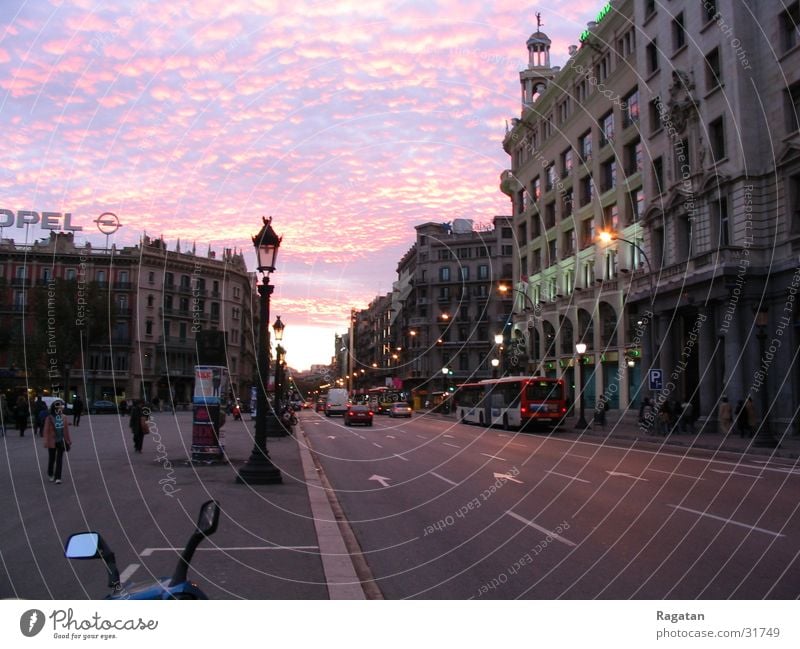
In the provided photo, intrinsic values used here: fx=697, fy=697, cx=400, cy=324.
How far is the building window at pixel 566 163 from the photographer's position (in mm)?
52838

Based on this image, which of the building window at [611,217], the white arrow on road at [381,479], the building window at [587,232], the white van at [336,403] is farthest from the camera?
the white van at [336,403]

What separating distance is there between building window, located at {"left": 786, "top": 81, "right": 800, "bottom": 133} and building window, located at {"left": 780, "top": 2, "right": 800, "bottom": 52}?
1877mm

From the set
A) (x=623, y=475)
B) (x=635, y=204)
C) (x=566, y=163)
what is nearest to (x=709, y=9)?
(x=635, y=204)

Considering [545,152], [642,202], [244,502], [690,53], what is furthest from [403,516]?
[545,152]

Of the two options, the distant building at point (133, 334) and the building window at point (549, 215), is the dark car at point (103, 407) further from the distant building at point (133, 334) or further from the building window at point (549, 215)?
the building window at point (549, 215)

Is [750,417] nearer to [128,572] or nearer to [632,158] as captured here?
[632,158]

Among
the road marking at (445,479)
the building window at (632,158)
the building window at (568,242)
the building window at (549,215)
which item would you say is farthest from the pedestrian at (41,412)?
the building window at (549,215)

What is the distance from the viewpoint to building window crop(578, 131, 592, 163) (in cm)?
5017

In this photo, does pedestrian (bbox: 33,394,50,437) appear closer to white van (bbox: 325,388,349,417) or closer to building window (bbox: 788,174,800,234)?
building window (bbox: 788,174,800,234)

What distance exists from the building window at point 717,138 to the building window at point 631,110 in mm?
8946

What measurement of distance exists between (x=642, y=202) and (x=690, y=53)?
35.3ft

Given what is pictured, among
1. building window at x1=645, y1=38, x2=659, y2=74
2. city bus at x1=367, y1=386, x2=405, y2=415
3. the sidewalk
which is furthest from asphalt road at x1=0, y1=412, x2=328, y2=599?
city bus at x1=367, y1=386, x2=405, y2=415

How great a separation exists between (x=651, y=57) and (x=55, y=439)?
3871 cm

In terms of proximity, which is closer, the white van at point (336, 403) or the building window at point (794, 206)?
the building window at point (794, 206)
